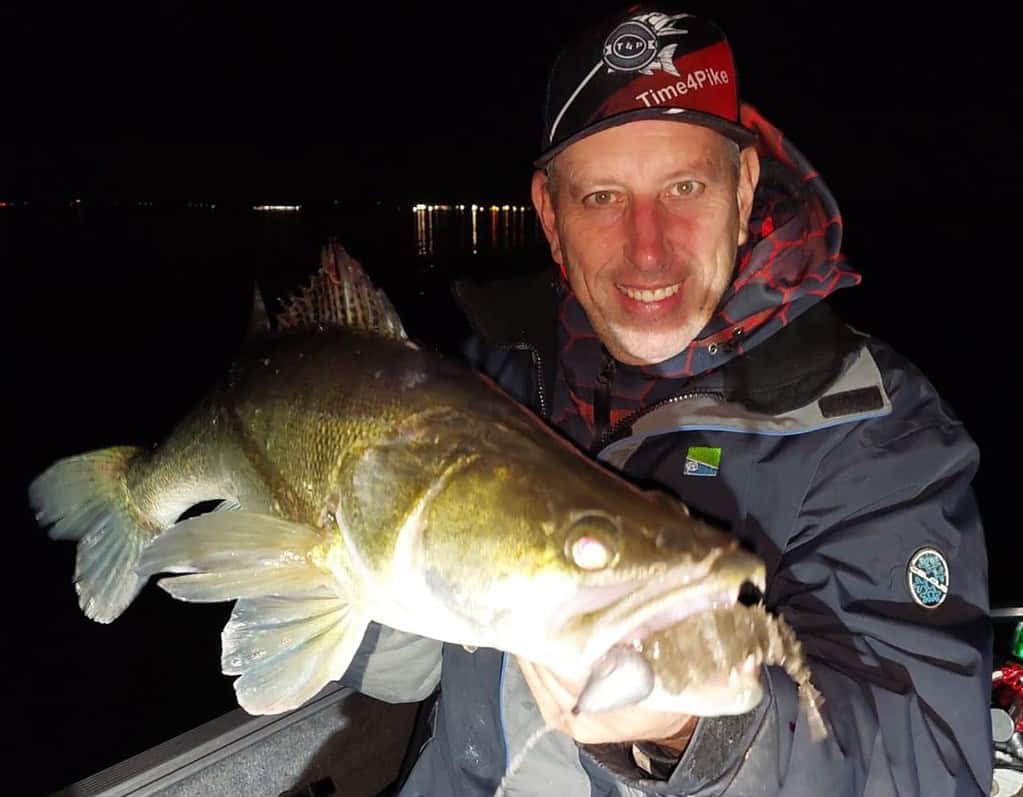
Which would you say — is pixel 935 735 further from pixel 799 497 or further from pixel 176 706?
pixel 176 706

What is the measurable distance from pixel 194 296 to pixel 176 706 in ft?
73.9

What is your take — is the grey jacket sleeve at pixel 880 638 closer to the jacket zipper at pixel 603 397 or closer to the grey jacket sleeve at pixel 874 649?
the grey jacket sleeve at pixel 874 649

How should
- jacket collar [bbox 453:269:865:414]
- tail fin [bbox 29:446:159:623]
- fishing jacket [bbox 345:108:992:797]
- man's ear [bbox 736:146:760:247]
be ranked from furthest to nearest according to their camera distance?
1. tail fin [bbox 29:446:159:623]
2. man's ear [bbox 736:146:760:247]
3. jacket collar [bbox 453:269:865:414]
4. fishing jacket [bbox 345:108:992:797]

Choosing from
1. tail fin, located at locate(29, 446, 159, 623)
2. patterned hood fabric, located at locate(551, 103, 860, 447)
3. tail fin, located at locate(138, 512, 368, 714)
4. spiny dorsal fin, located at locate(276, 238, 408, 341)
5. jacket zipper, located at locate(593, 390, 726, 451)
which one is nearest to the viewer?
tail fin, located at locate(138, 512, 368, 714)

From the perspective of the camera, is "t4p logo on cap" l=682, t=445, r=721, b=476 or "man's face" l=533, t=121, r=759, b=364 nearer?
"t4p logo on cap" l=682, t=445, r=721, b=476

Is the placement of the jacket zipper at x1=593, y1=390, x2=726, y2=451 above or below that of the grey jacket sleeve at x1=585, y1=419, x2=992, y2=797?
above

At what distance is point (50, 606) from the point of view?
8.52 meters

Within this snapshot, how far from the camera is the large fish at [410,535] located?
1277mm

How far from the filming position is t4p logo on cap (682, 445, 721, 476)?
86.8 inches

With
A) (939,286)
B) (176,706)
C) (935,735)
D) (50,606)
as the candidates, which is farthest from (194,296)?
(935,735)

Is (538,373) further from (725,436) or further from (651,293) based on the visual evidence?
(725,436)

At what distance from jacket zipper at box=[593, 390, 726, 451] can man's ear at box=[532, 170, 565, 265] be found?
77 centimetres

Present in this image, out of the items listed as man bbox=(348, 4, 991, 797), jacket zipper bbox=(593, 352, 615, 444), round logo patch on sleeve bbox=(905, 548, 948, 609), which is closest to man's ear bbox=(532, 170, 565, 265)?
man bbox=(348, 4, 991, 797)

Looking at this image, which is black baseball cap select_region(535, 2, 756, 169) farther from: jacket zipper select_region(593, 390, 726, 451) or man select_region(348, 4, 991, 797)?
jacket zipper select_region(593, 390, 726, 451)
